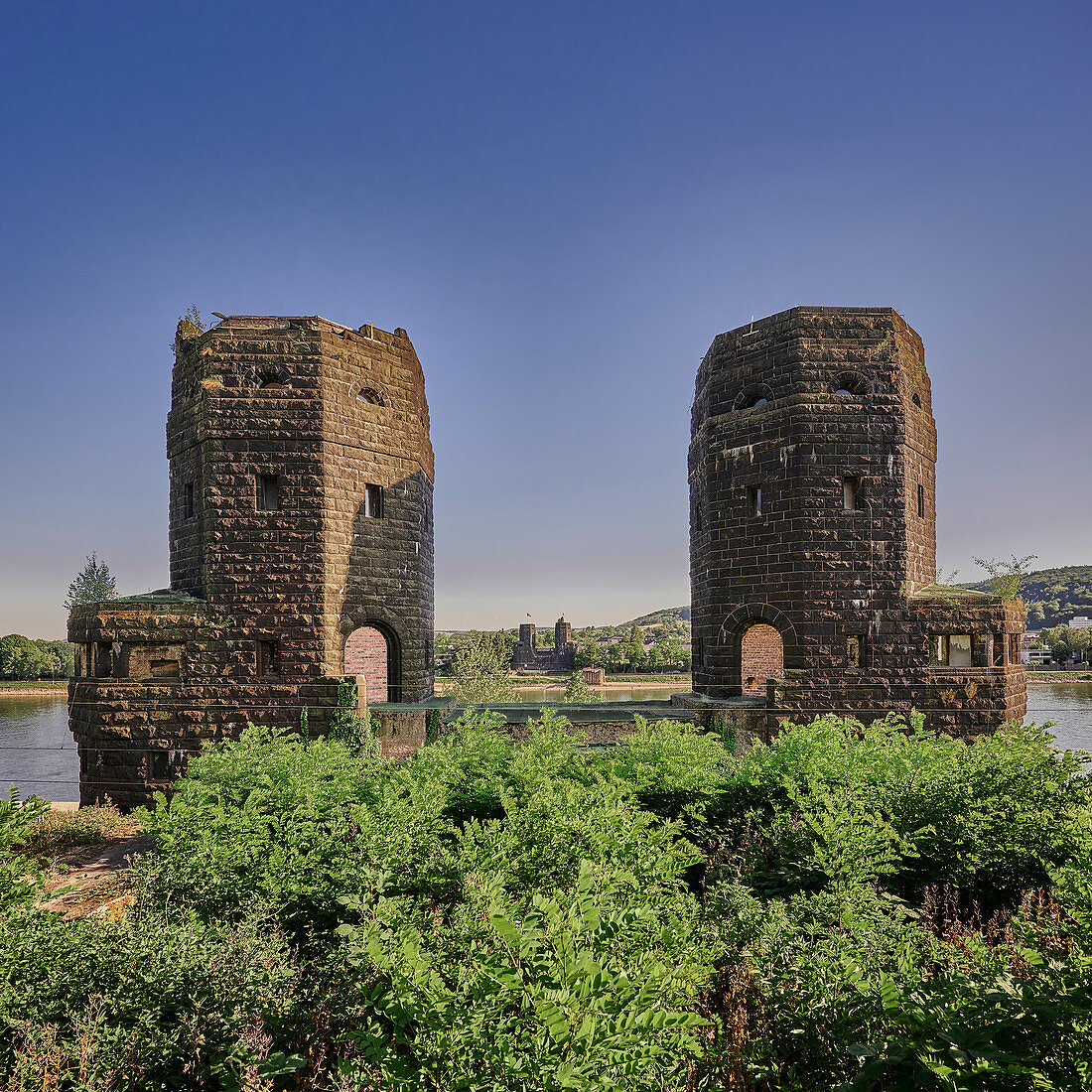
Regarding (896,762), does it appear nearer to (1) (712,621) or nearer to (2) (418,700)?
(1) (712,621)

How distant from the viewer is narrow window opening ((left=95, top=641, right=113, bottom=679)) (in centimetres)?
1229

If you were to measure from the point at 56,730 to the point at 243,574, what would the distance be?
3311cm

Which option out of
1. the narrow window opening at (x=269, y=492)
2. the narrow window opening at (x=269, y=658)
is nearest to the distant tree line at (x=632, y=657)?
the narrow window opening at (x=269, y=658)

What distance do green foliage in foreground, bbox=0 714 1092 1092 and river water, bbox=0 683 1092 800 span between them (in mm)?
8528

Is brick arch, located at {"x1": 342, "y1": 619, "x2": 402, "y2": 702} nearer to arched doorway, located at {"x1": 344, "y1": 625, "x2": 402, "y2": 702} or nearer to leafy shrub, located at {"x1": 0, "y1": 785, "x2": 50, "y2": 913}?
arched doorway, located at {"x1": 344, "y1": 625, "x2": 402, "y2": 702}

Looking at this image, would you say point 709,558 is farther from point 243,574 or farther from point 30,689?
point 30,689

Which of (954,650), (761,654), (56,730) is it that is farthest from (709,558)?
(56,730)

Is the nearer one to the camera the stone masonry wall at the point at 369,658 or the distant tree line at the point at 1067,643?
the stone masonry wall at the point at 369,658

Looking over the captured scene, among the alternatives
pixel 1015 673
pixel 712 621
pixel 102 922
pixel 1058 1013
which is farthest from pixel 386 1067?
pixel 1015 673

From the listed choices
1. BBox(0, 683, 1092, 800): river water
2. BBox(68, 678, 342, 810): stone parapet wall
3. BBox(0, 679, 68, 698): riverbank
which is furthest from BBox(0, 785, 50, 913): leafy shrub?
BBox(0, 679, 68, 698): riverbank

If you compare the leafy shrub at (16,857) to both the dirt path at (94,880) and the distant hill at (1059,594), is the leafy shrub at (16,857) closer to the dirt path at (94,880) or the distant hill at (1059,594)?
the dirt path at (94,880)

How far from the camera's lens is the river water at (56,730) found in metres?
21.2

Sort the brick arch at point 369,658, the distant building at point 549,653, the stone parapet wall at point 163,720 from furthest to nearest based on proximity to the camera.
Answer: the distant building at point 549,653, the brick arch at point 369,658, the stone parapet wall at point 163,720

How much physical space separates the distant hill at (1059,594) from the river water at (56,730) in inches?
2742
